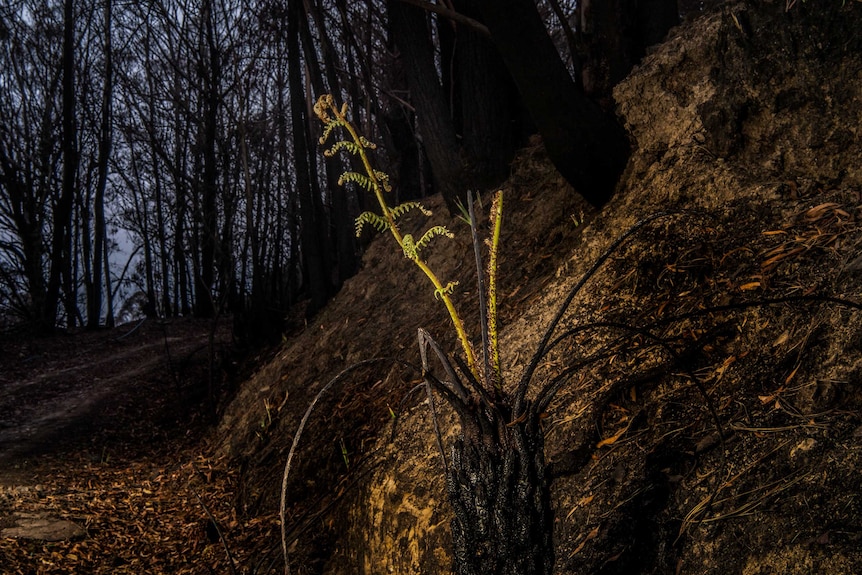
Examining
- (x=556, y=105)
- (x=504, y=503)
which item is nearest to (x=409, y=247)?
(x=504, y=503)

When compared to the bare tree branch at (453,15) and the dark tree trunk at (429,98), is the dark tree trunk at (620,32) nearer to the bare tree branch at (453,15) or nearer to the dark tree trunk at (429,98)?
the bare tree branch at (453,15)

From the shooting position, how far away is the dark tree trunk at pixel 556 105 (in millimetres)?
3027

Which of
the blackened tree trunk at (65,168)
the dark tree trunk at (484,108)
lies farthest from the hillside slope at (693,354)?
the blackened tree trunk at (65,168)

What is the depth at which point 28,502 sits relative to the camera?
163 inches

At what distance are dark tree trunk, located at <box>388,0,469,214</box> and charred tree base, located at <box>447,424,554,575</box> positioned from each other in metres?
3.42

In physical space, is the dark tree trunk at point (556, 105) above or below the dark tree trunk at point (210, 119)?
below

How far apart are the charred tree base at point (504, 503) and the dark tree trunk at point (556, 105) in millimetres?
2128

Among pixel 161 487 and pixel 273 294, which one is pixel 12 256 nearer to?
pixel 273 294

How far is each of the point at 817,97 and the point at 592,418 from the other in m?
1.88

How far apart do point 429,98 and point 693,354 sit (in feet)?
11.4

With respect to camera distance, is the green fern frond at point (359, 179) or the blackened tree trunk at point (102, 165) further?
the blackened tree trunk at point (102, 165)

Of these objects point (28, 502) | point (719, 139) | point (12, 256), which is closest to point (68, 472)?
point (28, 502)

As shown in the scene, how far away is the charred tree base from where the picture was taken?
1534 millimetres

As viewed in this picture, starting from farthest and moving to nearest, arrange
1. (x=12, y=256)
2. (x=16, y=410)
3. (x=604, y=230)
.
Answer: (x=12, y=256) → (x=16, y=410) → (x=604, y=230)
